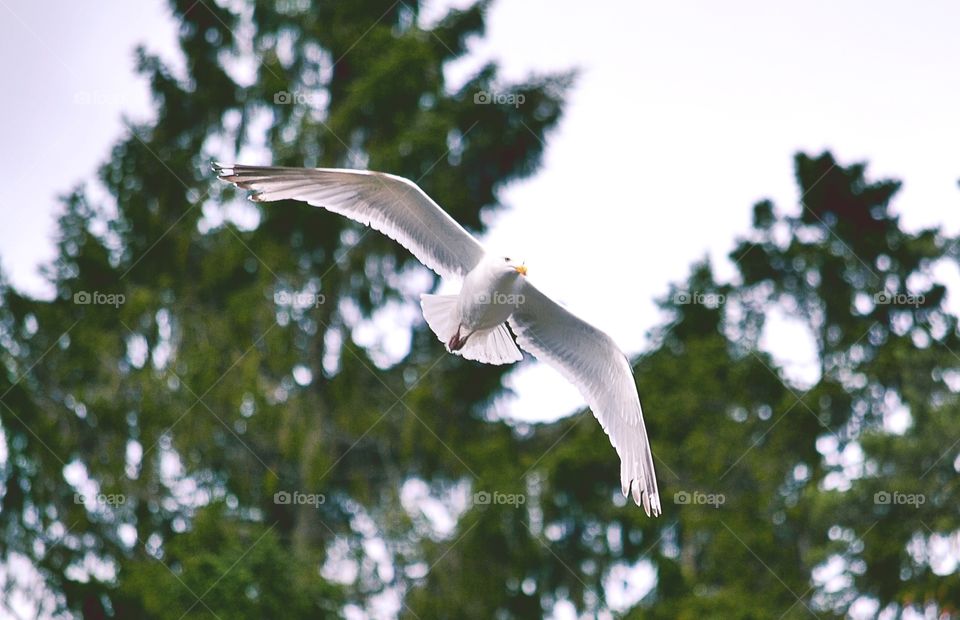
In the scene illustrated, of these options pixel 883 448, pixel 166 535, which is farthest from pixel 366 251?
pixel 883 448

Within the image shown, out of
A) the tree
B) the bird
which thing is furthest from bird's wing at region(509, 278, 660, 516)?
the tree

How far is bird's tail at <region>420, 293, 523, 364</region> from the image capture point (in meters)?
9.89

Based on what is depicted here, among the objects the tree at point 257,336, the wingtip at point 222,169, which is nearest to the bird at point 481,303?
the wingtip at point 222,169

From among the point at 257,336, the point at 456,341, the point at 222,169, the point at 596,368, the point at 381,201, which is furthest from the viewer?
the point at 257,336

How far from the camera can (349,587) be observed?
16500 millimetres

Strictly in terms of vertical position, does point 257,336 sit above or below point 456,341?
above

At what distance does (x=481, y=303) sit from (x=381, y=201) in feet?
3.07

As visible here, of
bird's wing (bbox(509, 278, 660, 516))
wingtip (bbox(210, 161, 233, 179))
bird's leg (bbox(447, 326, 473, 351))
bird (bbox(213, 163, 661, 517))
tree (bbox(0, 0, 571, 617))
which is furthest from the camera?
tree (bbox(0, 0, 571, 617))

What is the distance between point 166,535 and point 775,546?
6.06m

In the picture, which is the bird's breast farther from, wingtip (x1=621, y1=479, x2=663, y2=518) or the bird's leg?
wingtip (x1=621, y1=479, x2=663, y2=518)

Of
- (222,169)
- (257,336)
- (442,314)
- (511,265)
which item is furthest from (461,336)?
(257,336)

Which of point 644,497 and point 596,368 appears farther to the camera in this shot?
point 596,368

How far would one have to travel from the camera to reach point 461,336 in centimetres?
990

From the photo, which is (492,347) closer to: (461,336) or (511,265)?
(461,336)
